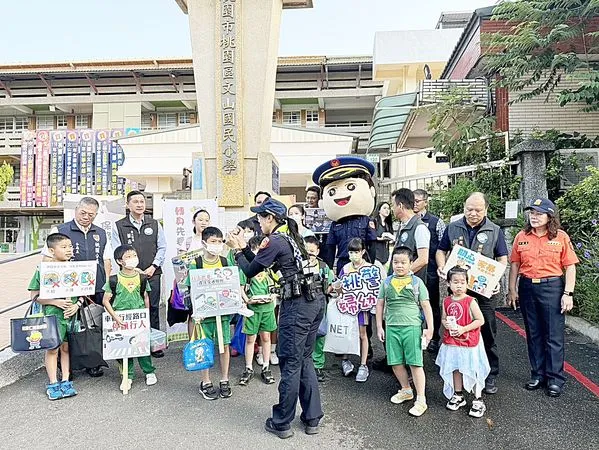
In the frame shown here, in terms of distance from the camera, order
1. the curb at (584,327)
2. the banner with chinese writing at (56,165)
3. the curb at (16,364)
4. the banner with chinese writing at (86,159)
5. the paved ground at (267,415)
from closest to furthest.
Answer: the paved ground at (267,415), the curb at (16,364), the curb at (584,327), the banner with chinese writing at (86,159), the banner with chinese writing at (56,165)

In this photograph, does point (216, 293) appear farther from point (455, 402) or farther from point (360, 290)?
point (455, 402)

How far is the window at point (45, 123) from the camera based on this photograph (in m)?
29.7

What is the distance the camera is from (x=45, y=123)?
29.8m

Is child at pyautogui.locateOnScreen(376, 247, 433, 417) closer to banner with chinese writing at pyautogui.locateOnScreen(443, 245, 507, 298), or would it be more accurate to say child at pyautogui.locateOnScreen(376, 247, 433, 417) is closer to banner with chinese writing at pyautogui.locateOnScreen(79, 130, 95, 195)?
banner with chinese writing at pyautogui.locateOnScreen(443, 245, 507, 298)

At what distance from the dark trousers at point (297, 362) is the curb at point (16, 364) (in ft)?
9.51

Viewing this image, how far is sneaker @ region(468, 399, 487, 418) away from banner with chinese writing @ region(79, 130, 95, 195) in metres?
24.8

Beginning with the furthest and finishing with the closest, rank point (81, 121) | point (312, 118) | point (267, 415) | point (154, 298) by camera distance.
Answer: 1. point (81, 121)
2. point (312, 118)
3. point (154, 298)
4. point (267, 415)

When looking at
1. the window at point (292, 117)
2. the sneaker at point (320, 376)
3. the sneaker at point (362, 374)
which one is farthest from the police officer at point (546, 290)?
the window at point (292, 117)

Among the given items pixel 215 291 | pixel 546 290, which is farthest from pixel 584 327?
pixel 215 291

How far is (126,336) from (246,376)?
3.78 feet

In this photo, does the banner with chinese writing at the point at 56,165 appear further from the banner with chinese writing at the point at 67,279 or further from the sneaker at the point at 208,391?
the sneaker at the point at 208,391

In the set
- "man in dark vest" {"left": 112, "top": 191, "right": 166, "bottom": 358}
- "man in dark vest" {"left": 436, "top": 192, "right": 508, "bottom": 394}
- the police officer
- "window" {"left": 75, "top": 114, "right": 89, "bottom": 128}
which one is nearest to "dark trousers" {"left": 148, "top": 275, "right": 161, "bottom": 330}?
"man in dark vest" {"left": 112, "top": 191, "right": 166, "bottom": 358}

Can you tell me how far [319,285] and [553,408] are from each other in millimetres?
2133

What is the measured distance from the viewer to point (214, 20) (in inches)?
325
